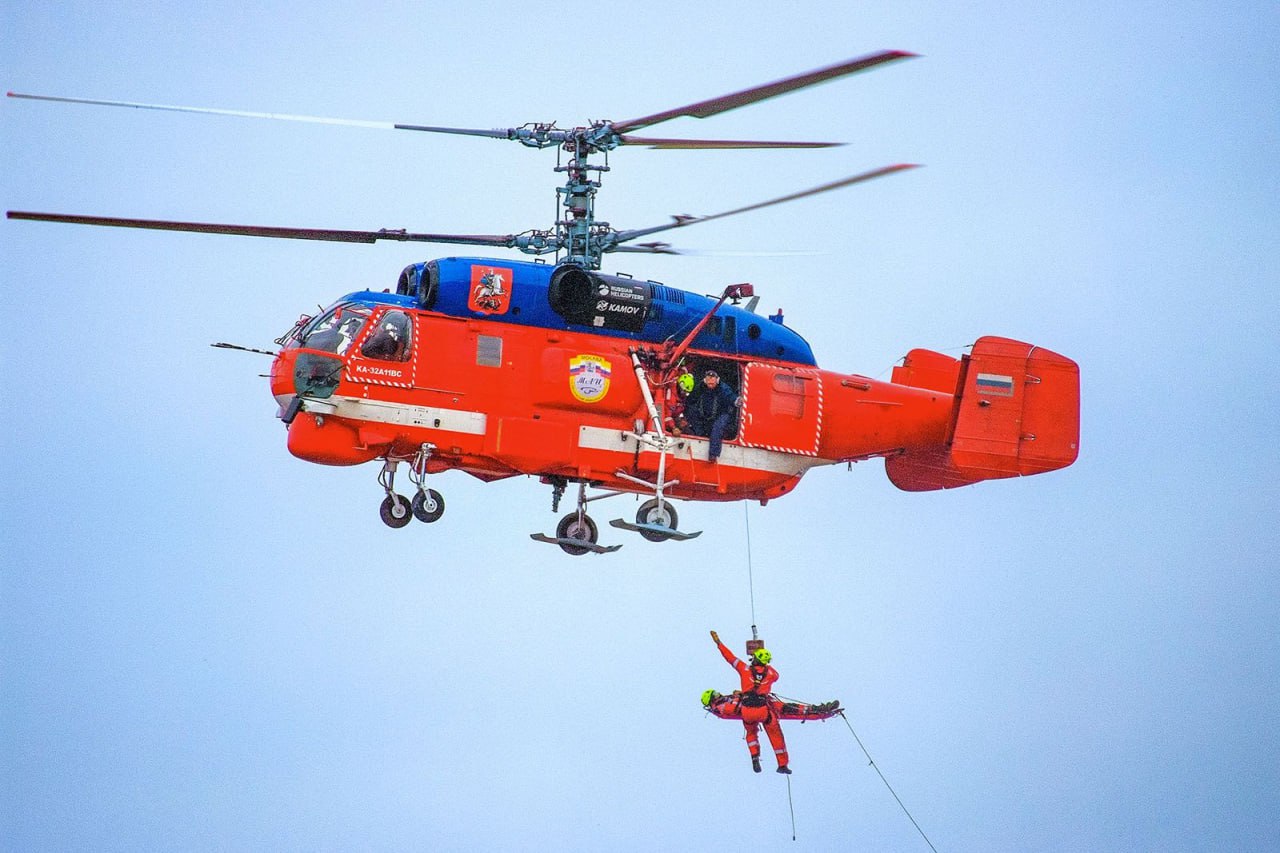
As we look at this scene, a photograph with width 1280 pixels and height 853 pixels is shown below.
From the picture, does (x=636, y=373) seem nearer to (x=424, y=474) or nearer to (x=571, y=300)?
(x=571, y=300)

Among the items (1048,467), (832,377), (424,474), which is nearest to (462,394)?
(424,474)

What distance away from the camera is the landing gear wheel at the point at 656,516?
71.5 feet

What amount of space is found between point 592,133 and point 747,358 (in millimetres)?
3230

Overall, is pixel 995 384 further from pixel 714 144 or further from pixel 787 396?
pixel 714 144

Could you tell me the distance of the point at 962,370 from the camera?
74.8ft

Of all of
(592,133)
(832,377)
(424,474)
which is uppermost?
(592,133)

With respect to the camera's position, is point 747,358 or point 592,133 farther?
point 747,358

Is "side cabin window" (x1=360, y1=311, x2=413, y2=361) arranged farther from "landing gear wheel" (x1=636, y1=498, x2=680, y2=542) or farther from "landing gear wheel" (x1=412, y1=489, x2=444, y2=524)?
"landing gear wheel" (x1=636, y1=498, x2=680, y2=542)

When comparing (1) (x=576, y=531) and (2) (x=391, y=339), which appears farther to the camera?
(1) (x=576, y=531)

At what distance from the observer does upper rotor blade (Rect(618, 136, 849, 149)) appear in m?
18.9

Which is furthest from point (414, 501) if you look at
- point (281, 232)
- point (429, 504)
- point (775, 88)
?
point (775, 88)

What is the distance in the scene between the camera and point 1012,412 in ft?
74.6

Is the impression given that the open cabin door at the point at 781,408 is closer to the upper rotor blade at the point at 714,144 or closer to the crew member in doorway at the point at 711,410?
the crew member in doorway at the point at 711,410

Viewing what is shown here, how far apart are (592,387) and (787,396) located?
2254 millimetres
